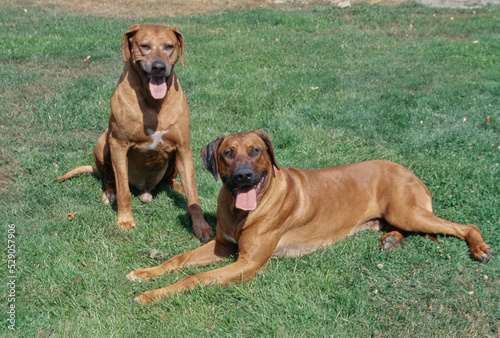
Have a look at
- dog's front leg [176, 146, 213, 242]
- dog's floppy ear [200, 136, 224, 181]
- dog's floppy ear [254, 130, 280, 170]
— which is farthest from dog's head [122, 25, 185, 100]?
dog's floppy ear [254, 130, 280, 170]

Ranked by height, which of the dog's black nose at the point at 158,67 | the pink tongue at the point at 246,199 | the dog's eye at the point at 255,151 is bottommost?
the pink tongue at the point at 246,199

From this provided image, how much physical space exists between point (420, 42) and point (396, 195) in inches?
321

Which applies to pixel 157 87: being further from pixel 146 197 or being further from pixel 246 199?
pixel 246 199

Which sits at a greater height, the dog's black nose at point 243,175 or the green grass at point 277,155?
the dog's black nose at point 243,175

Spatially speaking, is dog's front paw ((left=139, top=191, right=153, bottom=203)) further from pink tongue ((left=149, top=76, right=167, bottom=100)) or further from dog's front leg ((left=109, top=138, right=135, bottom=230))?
pink tongue ((left=149, top=76, right=167, bottom=100))

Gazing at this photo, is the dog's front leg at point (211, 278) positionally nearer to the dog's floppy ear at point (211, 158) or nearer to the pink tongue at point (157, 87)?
the dog's floppy ear at point (211, 158)

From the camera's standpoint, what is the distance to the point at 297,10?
601 inches

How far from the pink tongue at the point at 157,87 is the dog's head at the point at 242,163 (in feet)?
2.98

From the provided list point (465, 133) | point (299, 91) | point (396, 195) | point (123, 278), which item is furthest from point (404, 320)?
point (299, 91)

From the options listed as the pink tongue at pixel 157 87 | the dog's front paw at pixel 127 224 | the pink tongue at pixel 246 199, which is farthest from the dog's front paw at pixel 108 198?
the pink tongue at pixel 246 199

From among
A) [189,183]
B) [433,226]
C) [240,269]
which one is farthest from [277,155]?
[240,269]

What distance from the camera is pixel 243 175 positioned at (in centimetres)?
378

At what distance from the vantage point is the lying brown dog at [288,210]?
155 inches

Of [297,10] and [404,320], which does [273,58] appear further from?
[404,320]
